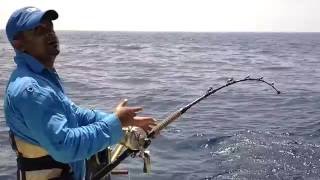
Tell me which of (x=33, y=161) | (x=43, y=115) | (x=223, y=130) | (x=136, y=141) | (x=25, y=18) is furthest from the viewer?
(x=223, y=130)

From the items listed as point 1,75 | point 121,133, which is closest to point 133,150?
point 121,133

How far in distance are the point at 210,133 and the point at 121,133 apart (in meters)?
8.54

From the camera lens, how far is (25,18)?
9.61 ft

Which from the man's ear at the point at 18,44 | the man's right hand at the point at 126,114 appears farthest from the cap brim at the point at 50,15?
the man's right hand at the point at 126,114

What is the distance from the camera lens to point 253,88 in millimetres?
19797

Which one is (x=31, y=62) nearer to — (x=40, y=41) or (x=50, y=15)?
(x=40, y=41)

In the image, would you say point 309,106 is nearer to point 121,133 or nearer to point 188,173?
point 188,173

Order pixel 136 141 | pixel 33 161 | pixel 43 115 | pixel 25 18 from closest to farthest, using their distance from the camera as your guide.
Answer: pixel 43 115
pixel 25 18
pixel 33 161
pixel 136 141

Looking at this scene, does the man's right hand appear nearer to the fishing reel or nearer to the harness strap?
the fishing reel

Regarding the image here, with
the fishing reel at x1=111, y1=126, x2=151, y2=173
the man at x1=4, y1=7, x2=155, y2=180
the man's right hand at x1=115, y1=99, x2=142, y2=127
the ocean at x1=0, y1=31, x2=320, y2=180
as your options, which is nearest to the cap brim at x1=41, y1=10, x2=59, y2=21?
the man at x1=4, y1=7, x2=155, y2=180

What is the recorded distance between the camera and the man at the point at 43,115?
8.96 ft

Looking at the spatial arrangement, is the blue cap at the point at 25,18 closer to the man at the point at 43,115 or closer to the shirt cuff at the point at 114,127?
the man at the point at 43,115

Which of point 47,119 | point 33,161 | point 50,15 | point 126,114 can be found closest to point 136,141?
point 126,114

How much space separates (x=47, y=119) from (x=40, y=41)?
1.73 feet
